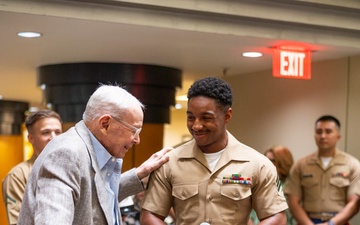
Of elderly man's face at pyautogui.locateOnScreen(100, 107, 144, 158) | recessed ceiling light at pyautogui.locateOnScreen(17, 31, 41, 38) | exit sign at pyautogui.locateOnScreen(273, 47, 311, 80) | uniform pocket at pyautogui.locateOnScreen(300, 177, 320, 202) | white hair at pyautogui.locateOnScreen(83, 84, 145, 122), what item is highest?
recessed ceiling light at pyautogui.locateOnScreen(17, 31, 41, 38)

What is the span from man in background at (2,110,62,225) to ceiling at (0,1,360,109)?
3.22ft

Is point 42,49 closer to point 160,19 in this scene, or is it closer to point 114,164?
point 160,19

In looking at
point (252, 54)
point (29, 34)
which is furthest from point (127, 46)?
point (252, 54)

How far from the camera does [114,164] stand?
134 inches

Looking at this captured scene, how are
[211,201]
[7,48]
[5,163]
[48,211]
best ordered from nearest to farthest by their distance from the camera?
[48,211] < [211,201] < [7,48] < [5,163]

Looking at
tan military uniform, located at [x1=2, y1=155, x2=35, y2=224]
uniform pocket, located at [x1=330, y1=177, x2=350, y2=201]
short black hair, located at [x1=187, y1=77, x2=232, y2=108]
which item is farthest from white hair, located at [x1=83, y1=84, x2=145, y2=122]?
uniform pocket, located at [x1=330, y1=177, x2=350, y2=201]

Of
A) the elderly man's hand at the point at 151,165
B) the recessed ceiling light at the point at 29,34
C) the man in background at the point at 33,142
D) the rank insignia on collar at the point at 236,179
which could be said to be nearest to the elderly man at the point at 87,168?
the elderly man's hand at the point at 151,165

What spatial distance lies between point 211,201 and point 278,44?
342cm

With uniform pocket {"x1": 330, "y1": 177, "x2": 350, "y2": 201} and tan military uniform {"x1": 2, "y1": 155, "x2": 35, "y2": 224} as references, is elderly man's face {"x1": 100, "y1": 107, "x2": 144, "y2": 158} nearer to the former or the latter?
tan military uniform {"x1": 2, "y1": 155, "x2": 35, "y2": 224}

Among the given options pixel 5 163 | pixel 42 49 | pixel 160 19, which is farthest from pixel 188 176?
pixel 5 163

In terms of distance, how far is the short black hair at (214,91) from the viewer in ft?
12.8

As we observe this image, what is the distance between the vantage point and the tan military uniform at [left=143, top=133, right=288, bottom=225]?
3926 mm

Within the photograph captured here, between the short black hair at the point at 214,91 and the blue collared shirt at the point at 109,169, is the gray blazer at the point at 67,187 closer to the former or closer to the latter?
the blue collared shirt at the point at 109,169

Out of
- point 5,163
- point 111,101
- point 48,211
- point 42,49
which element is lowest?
point 5,163
